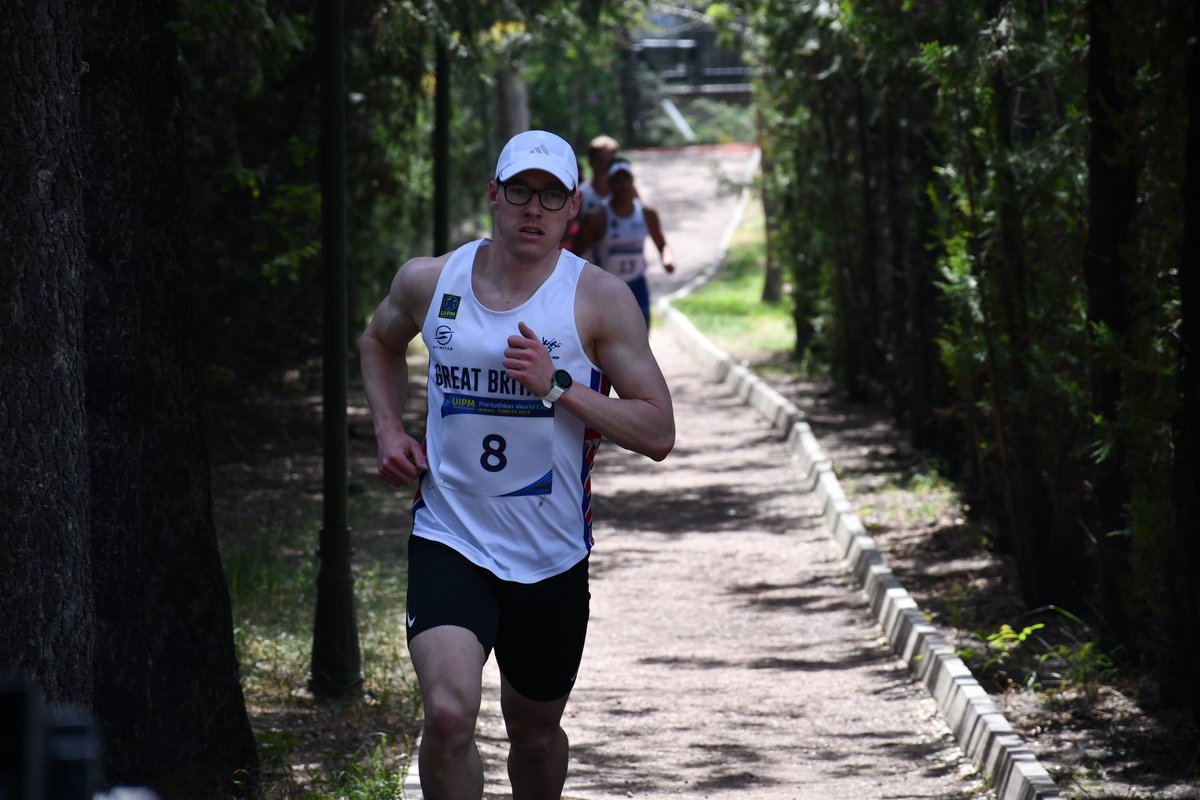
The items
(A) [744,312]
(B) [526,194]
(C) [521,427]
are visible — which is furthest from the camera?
(A) [744,312]

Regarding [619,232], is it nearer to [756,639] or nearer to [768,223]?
[756,639]

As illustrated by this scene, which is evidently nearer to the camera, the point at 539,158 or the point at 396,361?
the point at 539,158

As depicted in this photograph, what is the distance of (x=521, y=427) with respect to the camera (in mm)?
4531

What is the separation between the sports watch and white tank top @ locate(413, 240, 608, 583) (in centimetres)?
6

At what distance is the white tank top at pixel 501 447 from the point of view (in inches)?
178

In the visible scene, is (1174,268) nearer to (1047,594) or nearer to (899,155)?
(1047,594)

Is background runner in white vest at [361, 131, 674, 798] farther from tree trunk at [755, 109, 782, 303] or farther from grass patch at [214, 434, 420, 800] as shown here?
tree trunk at [755, 109, 782, 303]

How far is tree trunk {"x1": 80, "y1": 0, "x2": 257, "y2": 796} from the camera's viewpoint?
5312 millimetres

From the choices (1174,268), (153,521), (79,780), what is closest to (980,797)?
(1174,268)

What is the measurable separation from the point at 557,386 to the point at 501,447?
0.24m

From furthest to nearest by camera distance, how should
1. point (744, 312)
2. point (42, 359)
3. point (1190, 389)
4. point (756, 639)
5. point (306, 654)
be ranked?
1. point (744, 312)
2. point (756, 639)
3. point (306, 654)
4. point (1190, 389)
5. point (42, 359)

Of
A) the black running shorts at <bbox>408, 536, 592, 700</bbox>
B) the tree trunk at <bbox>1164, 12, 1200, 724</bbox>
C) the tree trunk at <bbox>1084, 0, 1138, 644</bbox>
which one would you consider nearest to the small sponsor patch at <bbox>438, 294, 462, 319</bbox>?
the black running shorts at <bbox>408, 536, 592, 700</bbox>

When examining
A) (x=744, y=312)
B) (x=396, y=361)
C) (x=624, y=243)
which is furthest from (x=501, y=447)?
(x=744, y=312)

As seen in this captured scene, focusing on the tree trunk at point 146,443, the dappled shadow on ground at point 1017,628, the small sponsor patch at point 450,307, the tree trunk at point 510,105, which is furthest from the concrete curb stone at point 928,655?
the tree trunk at point 510,105
